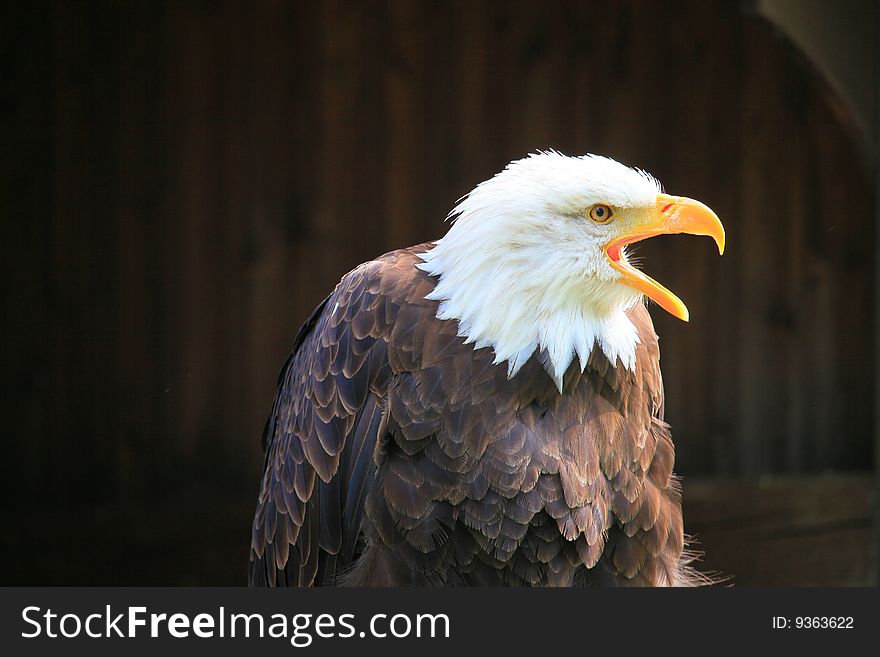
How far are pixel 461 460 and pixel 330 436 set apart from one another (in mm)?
377

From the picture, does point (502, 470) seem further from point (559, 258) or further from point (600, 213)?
point (600, 213)

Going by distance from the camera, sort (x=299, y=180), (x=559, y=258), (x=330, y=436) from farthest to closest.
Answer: (x=299, y=180) → (x=330, y=436) → (x=559, y=258)

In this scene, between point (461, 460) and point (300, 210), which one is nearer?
point (461, 460)

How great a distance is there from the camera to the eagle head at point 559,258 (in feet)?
7.80

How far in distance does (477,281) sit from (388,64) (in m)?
2.97

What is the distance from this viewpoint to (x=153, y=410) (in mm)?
A: 5094

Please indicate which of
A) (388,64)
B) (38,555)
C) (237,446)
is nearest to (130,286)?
(237,446)

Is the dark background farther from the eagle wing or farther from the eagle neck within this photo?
the eagle neck

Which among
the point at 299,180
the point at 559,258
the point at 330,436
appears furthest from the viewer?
the point at 299,180

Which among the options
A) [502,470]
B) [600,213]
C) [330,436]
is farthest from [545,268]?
[330,436]

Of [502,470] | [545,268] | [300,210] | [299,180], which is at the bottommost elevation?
[502,470]

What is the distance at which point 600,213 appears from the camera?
2.40 m

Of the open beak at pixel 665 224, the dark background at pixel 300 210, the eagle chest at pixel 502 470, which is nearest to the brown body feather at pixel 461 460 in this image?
the eagle chest at pixel 502 470

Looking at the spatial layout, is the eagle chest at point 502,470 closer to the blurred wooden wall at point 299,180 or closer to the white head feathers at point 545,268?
the white head feathers at point 545,268
